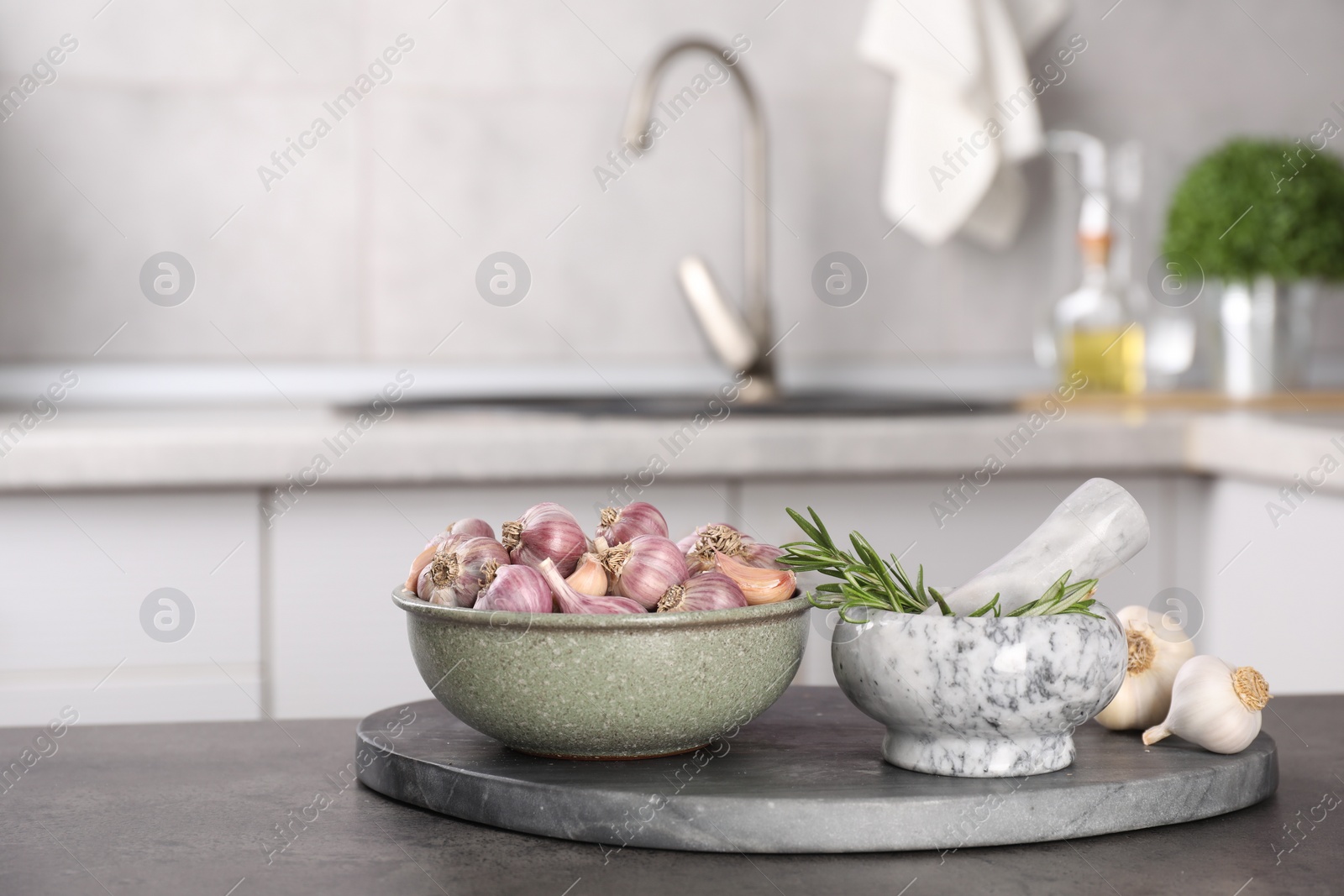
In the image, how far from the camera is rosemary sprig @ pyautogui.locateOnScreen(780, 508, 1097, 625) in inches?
25.6

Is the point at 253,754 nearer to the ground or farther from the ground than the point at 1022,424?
nearer to the ground

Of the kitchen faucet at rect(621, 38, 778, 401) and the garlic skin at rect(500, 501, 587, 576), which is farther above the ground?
the kitchen faucet at rect(621, 38, 778, 401)

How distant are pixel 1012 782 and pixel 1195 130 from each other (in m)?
1.94

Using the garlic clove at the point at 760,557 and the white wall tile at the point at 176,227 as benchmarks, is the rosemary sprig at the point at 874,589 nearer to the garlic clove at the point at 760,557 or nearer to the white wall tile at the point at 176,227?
the garlic clove at the point at 760,557

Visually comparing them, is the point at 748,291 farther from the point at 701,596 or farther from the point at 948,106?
the point at 701,596

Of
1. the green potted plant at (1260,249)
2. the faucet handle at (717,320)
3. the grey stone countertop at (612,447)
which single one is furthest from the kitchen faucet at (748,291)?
the green potted plant at (1260,249)

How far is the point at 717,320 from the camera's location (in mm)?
1993

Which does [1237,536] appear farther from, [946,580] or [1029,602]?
[1029,602]

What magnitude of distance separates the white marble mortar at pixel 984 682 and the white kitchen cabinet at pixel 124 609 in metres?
1.02

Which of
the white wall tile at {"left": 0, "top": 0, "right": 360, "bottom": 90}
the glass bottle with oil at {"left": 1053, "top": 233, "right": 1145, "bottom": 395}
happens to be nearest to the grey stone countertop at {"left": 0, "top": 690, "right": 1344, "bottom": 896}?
the glass bottle with oil at {"left": 1053, "top": 233, "right": 1145, "bottom": 395}

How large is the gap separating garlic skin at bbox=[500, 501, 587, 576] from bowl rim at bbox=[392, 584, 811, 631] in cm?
4

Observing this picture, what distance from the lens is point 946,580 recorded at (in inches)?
63.9

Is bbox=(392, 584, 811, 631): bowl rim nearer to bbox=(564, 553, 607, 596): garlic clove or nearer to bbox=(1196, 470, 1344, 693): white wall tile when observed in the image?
bbox=(564, 553, 607, 596): garlic clove

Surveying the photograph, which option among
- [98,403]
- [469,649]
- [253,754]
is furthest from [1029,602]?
[98,403]
